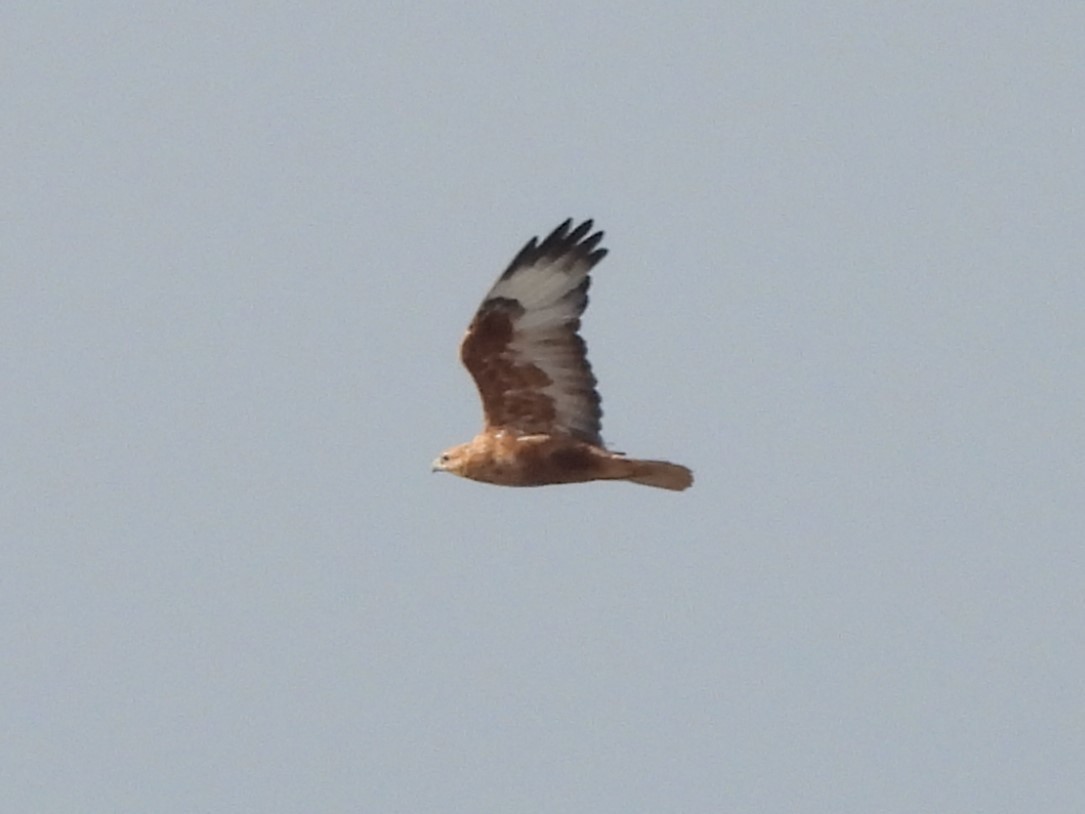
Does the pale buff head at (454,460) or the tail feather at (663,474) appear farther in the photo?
the pale buff head at (454,460)

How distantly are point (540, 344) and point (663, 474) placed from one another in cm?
132

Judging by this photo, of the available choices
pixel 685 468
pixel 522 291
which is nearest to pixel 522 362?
pixel 522 291

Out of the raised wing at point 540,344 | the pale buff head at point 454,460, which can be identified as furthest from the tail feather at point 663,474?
the pale buff head at point 454,460

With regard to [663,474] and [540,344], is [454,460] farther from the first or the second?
[663,474]

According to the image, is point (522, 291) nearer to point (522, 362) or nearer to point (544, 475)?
point (522, 362)

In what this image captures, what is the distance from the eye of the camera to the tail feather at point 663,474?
10297 mm

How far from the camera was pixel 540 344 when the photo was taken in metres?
11.0

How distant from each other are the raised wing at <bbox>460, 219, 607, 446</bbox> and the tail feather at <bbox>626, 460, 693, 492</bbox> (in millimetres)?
670

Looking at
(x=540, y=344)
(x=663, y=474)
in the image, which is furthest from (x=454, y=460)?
(x=663, y=474)

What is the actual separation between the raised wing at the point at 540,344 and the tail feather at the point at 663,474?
0.67 meters

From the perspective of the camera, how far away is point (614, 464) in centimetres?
1050

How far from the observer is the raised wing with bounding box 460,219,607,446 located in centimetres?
1088

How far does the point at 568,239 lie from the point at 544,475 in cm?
158

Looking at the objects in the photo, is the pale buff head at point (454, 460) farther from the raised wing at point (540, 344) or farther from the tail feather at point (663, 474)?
the tail feather at point (663, 474)
